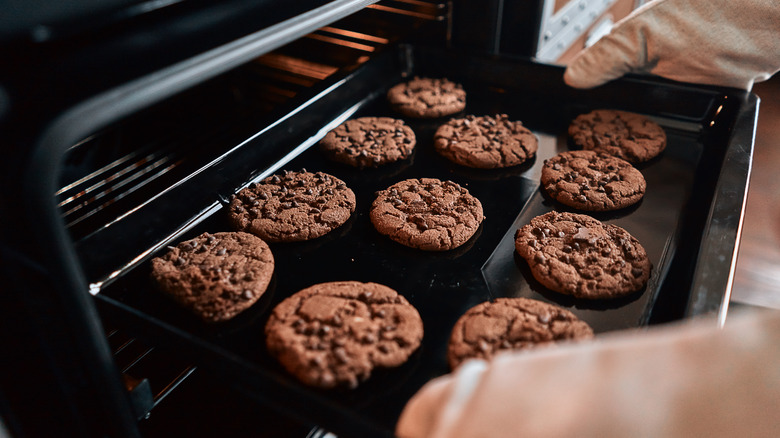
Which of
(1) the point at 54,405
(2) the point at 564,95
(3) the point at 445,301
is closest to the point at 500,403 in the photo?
(3) the point at 445,301

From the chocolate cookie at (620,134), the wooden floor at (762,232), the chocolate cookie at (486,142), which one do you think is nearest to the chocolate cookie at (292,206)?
the chocolate cookie at (486,142)

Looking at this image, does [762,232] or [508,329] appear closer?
[508,329]

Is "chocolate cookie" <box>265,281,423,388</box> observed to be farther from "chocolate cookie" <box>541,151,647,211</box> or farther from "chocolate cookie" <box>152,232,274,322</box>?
"chocolate cookie" <box>541,151,647,211</box>

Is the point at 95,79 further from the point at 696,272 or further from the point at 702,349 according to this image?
the point at 696,272

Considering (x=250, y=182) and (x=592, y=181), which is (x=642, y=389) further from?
(x=250, y=182)

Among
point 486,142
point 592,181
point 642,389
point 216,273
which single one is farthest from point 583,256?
point 216,273

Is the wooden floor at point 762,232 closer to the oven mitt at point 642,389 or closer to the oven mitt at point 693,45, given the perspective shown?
the oven mitt at point 693,45

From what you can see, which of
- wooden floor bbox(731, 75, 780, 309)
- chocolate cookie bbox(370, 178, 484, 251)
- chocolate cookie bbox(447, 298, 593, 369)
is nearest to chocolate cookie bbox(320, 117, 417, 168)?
chocolate cookie bbox(370, 178, 484, 251)
